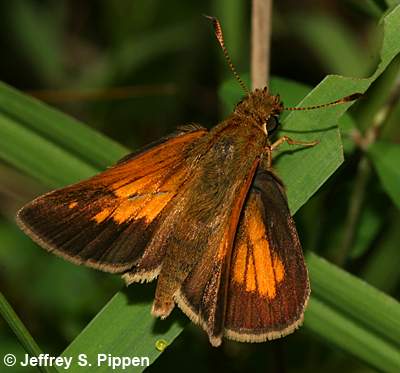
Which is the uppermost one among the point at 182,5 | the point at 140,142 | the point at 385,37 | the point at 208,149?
the point at 385,37

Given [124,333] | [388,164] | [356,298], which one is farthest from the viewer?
[388,164]

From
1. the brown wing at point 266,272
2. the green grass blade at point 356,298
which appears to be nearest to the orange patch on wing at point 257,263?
the brown wing at point 266,272

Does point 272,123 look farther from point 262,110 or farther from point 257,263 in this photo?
point 257,263

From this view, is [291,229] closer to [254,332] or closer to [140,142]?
[254,332]

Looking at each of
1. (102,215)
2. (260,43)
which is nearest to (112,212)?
(102,215)

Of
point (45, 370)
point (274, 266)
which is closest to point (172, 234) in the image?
point (274, 266)

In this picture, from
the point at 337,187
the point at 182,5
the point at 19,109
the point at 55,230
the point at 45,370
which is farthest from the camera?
the point at 182,5

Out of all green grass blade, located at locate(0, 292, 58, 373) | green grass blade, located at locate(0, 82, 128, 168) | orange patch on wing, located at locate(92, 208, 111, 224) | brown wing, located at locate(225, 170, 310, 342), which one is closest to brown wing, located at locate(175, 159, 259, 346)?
brown wing, located at locate(225, 170, 310, 342)
